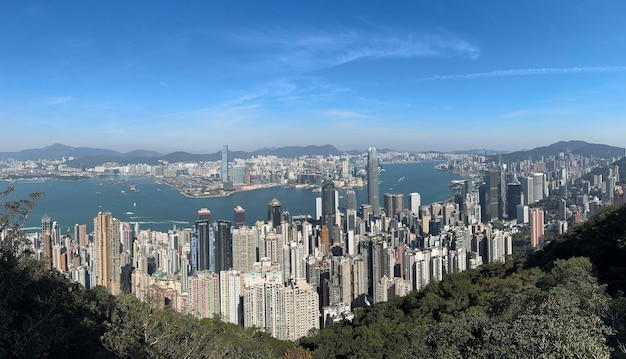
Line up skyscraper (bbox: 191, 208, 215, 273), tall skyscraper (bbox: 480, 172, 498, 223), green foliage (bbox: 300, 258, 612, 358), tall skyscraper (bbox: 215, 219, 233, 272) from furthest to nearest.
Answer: tall skyscraper (bbox: 480, 172, 498, 223) → tall skyscraper (bbox: 215, 219, 233, 272) → skyscraper (bbox: 191, 208, 215, 273) → green foliage (bbox: 300, 258, 612, 358)

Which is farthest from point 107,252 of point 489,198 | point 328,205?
point 489,198

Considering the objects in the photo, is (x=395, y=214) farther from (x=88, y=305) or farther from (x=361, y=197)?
(x=88, y=305)

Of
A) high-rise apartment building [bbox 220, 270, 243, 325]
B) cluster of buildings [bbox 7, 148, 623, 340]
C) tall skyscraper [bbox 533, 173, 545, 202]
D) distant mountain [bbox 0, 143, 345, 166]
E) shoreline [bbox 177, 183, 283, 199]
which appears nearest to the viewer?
cluster of buildings [bbox 7, 148, 623, 340]

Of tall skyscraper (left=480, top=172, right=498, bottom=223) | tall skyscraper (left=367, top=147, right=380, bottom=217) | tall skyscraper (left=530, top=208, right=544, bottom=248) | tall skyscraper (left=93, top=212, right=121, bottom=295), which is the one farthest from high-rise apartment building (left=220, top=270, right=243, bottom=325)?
tall skyscraper (left=480, top=172, right=498, bottom=223)

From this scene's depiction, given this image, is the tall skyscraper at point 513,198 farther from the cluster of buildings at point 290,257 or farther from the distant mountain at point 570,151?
the distant mountain at point 570,151

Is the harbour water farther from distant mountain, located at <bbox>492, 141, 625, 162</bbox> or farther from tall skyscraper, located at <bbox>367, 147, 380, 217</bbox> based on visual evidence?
distant mountain, located at <bbox>492, 141, 625, 162</bbox>

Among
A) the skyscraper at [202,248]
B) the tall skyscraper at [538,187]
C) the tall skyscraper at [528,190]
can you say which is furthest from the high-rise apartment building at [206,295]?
the tall skyscraper at [538,187]

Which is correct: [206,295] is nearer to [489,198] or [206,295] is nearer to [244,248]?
[244,248]
